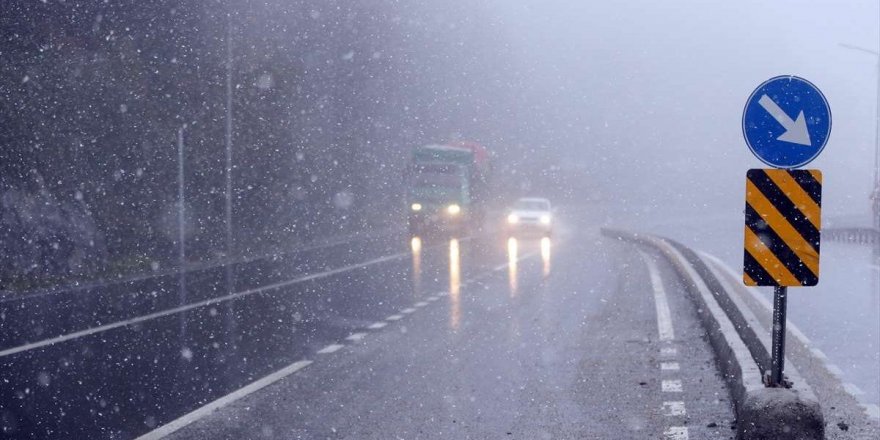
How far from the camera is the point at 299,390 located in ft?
30.7

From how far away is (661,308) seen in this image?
1695cm

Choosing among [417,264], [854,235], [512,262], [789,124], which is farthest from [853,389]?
[854,235]

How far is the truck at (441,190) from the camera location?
43.1 m

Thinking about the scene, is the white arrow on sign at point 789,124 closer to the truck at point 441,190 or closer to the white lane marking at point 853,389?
the white lane marking at point 853,389

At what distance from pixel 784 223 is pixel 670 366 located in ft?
12.5

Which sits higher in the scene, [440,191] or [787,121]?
Answer: [787,121]

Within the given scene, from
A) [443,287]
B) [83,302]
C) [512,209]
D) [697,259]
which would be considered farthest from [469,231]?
[83,302]

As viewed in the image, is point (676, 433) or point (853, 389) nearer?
point (676, 433)

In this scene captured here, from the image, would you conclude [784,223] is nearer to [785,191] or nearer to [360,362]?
[785,191]

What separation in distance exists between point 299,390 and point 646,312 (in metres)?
8.19

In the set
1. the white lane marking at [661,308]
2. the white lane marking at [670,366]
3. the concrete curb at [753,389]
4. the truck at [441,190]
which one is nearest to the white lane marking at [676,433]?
the concrete curb at [753,389]

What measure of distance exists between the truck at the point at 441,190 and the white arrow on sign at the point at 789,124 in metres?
35.5

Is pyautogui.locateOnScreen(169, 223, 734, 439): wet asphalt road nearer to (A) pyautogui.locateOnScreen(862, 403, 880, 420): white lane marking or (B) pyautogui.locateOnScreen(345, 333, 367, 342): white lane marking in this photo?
(B) pyautogui.locateOnScreen(345, 333, 367, 342): white lane marking

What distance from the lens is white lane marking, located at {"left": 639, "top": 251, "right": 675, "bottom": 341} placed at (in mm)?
13695
